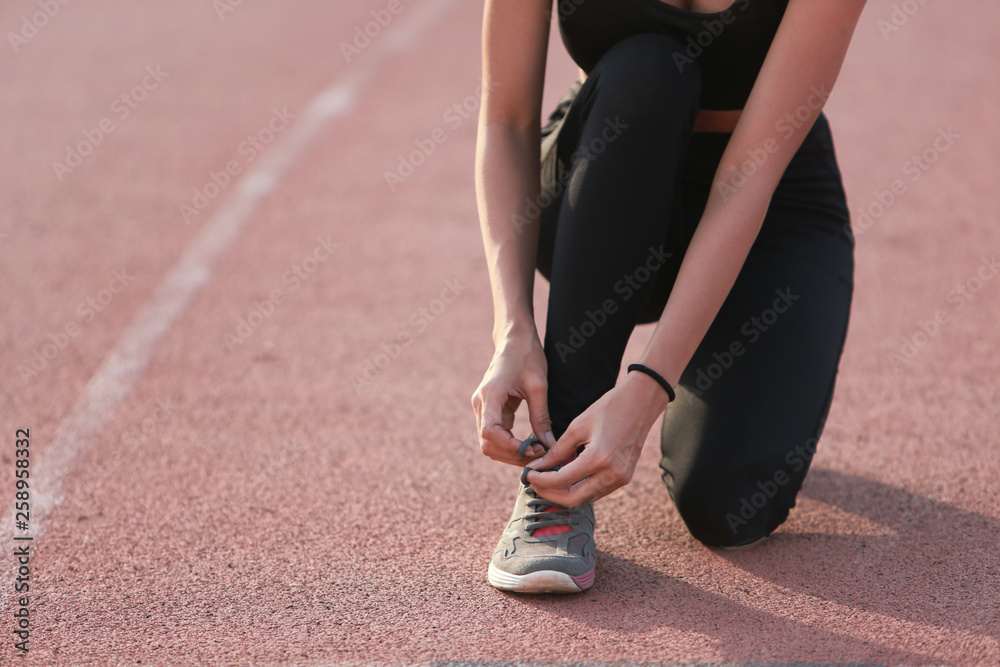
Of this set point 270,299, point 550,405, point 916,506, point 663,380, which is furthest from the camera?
point 270,299

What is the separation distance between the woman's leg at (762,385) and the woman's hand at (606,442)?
37 centimetres

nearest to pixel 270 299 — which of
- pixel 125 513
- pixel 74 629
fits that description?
Result: pixel 125 513

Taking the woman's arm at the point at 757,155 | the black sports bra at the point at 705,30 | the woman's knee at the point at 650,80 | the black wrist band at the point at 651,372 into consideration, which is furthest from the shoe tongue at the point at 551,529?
the black sports bra at the point at 705,30

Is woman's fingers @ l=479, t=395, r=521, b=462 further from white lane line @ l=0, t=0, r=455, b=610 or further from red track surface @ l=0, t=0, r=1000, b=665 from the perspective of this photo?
white lane line @ l=0, t=0, r=455, b=610

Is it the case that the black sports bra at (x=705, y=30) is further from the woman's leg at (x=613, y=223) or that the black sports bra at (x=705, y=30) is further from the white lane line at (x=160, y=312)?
the white lane line at (x=160, y=312)

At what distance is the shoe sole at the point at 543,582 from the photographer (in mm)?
1983

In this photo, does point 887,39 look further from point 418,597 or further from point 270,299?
point 418,597

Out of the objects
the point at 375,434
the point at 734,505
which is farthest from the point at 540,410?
the point at 375,434

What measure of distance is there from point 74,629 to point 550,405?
3.60ft

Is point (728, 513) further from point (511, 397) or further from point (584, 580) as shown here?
point (511, 397)

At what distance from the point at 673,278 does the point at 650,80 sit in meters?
0.52

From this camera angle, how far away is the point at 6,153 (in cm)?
535

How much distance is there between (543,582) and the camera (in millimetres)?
1989

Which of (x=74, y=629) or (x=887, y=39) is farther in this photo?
(x=887, y=39)
